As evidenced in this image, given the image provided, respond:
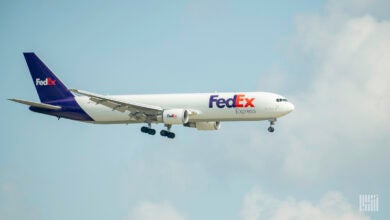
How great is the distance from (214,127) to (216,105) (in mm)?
6996

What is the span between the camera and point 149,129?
91812mm

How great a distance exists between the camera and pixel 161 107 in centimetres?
9000

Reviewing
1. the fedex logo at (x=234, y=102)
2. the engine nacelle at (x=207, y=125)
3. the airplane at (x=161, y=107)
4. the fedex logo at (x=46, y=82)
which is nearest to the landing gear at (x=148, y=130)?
the airplane at (x=161, y=107)

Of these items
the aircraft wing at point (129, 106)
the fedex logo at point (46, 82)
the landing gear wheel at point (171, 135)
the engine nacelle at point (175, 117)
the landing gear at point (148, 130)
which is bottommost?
the landing gear wheel at point (171, 135)

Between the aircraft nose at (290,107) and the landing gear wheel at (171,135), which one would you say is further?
the landing gear wheel at (171,135)

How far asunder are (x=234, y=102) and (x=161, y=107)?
8.34 meters

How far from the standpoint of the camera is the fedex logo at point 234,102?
→ 86625 mm

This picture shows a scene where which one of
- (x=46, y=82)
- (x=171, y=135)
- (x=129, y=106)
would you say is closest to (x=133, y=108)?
(x=129, y=106)

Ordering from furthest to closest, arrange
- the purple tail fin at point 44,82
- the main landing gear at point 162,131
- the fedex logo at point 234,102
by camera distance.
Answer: the purple tail fin at point 44,82, the main landing gear at point 162,131, the fedex logo at point 234,102

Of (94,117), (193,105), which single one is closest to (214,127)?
(193,105)

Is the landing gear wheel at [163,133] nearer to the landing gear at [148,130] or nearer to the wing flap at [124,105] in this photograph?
the landing gear at [148,130]

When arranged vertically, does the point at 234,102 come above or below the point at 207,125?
above

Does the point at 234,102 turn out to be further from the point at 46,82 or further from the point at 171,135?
the point at 46,82

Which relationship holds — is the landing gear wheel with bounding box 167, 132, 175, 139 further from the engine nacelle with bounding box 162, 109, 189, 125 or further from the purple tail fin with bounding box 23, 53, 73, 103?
the purple tail fin with bounding box 23, 53, 73, 103
